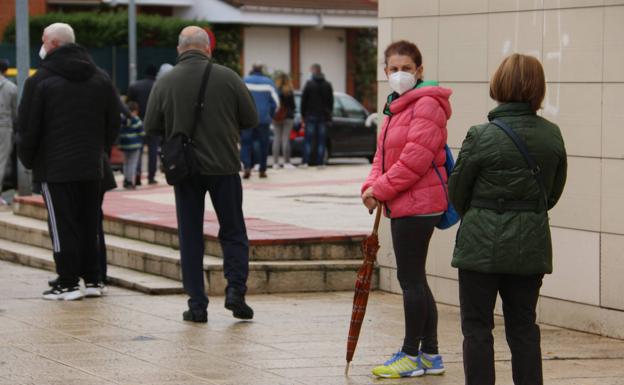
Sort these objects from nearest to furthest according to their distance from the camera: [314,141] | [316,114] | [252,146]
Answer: [252,146]
[316,114]
[314,141]

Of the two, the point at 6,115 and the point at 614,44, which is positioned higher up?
the point at 614,44

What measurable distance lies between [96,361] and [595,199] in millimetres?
3198

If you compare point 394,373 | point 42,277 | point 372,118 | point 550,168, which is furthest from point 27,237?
point 372,118

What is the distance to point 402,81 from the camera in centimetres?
727

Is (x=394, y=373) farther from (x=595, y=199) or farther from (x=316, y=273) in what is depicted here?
(x=316, y=273)

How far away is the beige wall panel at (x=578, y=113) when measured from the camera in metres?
8.70

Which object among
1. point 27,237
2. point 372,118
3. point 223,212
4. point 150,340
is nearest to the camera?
point 150,340

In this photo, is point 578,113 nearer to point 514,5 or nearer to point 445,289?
point 514,5

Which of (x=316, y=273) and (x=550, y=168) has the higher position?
(x=550, y=168)

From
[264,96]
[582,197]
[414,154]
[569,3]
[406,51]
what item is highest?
[569,3]

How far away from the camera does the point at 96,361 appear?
305 inches

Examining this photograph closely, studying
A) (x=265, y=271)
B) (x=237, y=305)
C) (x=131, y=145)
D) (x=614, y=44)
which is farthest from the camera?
(x=131, y=145)

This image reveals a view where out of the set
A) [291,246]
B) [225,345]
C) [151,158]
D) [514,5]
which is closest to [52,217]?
[291,246]

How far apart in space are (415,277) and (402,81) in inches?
40.0
